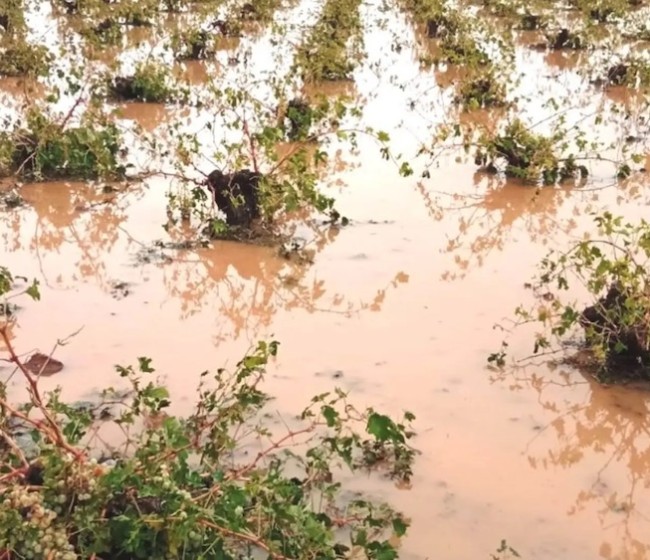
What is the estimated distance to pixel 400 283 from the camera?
215 inches

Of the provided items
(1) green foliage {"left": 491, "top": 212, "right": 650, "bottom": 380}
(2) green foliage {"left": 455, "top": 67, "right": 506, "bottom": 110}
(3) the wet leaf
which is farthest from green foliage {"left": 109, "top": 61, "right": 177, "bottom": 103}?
(1) green foliage {"left": 491, "top": 212, "right": 650, "bottom": 380}

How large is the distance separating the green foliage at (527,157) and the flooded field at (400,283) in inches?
3.0

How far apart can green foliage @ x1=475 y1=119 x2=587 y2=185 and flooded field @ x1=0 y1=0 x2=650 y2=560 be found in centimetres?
8

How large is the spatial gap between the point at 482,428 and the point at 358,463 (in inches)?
24.3

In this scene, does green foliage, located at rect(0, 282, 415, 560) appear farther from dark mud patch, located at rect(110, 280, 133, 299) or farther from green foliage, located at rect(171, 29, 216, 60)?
green foliage, located at rect(171, 29, 216, 60)

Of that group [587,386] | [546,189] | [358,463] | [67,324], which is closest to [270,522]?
[358,463]

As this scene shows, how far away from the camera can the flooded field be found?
12.1ft

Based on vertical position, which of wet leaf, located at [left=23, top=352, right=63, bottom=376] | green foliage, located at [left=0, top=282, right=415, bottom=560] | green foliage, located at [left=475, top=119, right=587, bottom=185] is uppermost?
green foliage, located at [left=0, top=282, right=415, bottom=560]

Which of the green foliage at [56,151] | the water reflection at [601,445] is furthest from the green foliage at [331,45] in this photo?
the water reflection at [601,445]

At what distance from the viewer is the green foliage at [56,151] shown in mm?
6895

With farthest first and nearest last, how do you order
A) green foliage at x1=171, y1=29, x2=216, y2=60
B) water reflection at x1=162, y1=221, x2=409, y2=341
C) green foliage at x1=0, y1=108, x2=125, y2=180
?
1. green foliage at x1=171, y1=29, x2=216, y2=60
2. green foliage at x1=0, y1=108, x2=125, y2=180
3. water reflection at x1=162, y1=221, x2=409, y2=341

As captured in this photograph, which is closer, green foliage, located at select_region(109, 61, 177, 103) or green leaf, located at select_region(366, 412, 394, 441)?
green leaf, located at select_region(366, 412, 394, 441)

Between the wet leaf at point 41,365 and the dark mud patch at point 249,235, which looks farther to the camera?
the dark mud patch at point 249,235

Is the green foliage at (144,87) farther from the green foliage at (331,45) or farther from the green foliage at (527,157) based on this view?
the green foliage at (527,157)
